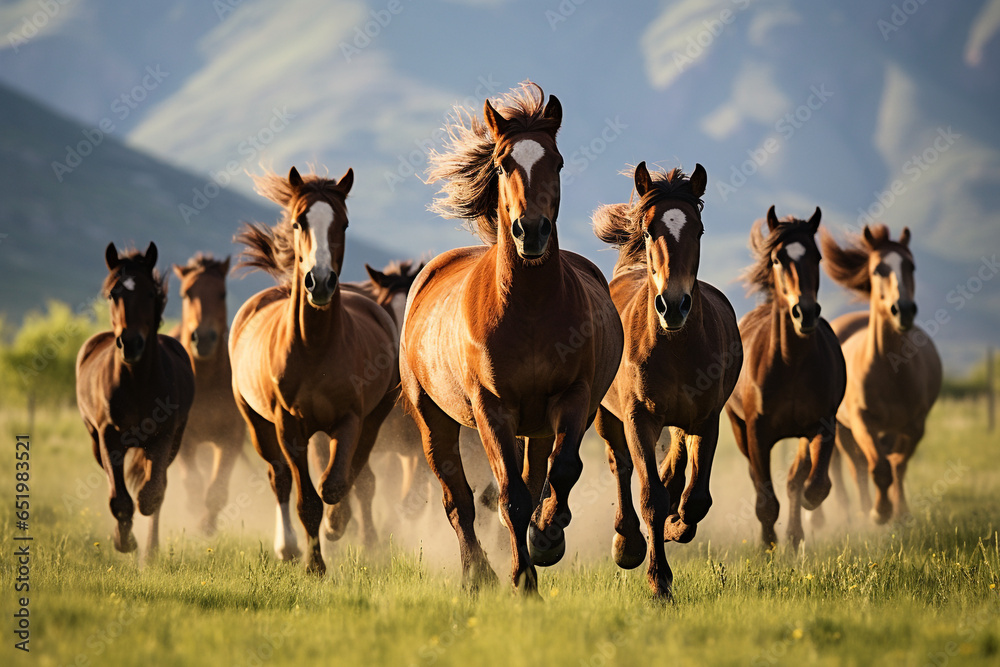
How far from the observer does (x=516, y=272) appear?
17.8 feet

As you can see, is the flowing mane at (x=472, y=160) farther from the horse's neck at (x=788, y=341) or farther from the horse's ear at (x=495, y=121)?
the horse's neck at (x=788, y=341)

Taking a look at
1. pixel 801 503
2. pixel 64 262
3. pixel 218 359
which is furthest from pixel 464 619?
pixel 64 262

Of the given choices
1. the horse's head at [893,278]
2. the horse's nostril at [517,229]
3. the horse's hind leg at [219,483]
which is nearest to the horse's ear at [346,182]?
the horse's nostril at [517,229]

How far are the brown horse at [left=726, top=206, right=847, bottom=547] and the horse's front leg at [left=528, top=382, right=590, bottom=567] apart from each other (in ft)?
10.3

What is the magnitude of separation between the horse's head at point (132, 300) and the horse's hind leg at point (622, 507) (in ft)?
13.7

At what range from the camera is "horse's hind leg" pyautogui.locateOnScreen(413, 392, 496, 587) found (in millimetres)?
6023

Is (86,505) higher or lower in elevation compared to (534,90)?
lower

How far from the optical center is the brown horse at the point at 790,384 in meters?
7.95

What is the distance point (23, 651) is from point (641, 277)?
5513mm

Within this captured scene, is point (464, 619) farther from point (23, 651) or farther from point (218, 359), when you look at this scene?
point (218, 359)

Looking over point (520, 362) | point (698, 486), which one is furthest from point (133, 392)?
point (698, 486)

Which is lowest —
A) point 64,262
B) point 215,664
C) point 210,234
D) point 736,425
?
point 215,664

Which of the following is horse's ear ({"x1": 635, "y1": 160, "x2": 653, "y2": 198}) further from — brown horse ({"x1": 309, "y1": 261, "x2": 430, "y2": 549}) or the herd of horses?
brown horse ({"x1": 309, "y1": 261, "x2": 430, "y2": 549})

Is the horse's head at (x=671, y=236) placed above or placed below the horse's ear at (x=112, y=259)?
below
